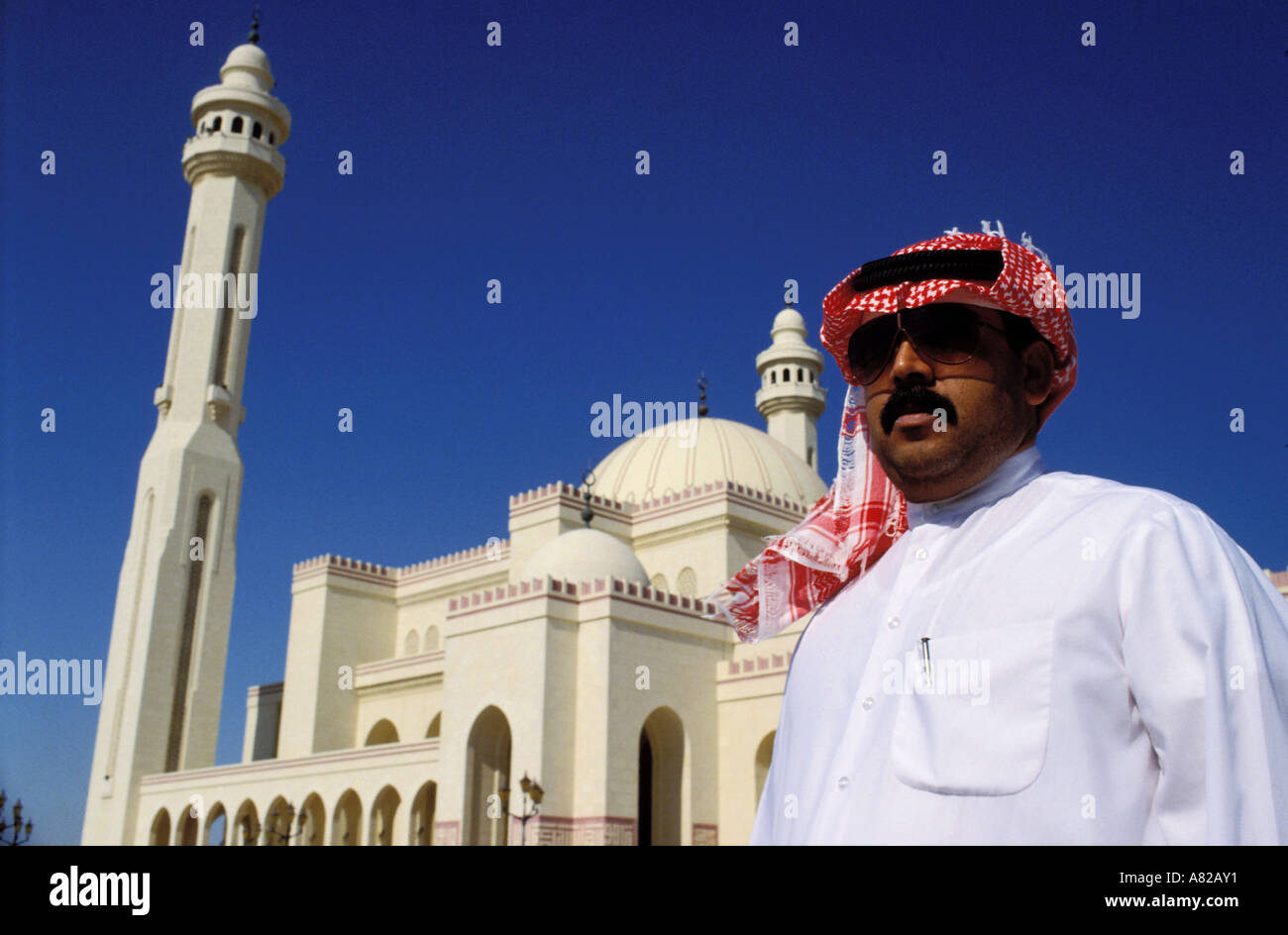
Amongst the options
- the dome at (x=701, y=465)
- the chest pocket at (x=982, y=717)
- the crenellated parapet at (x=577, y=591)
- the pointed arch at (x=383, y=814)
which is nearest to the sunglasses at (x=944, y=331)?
the chest pocket at (x=982, y=717)

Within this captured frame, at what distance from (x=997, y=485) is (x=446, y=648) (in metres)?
17.9

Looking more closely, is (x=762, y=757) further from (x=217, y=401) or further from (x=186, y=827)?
(x=217, y=401)

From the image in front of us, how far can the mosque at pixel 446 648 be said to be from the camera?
58.9 ft

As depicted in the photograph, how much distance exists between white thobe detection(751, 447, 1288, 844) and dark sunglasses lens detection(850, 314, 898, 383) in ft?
1.45

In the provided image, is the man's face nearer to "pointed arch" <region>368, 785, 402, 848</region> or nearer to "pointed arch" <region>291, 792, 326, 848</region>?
"pointed arch" <region>368, 785, 402, 848</region>

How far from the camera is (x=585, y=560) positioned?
1972cm

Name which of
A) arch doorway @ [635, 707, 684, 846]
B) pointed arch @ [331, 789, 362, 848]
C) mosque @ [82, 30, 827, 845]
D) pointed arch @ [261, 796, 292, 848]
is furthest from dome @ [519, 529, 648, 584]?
pointed arch @ [261, 796, 292, 848]

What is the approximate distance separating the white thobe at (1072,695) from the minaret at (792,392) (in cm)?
2875

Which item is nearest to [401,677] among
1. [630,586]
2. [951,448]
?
[630,586]

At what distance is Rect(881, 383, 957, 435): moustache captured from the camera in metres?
2.43

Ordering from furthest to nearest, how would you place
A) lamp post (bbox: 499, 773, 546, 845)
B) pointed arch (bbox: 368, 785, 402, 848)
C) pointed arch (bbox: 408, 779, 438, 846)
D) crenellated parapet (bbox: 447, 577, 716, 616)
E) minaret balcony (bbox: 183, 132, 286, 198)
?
1. minaret balcony (bbox: 183, 132, 286, 198)
2. pointed arch (bbox: 368, 785, 402, 848)
3. pointed arch (bbox: 408, 779, 438, 846)
4. crenellated parapet (bbox: 447, 577, 716, 616)
5. lamp post (bbox: 499, 773, 546, 845)

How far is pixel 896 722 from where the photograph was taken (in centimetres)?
221
